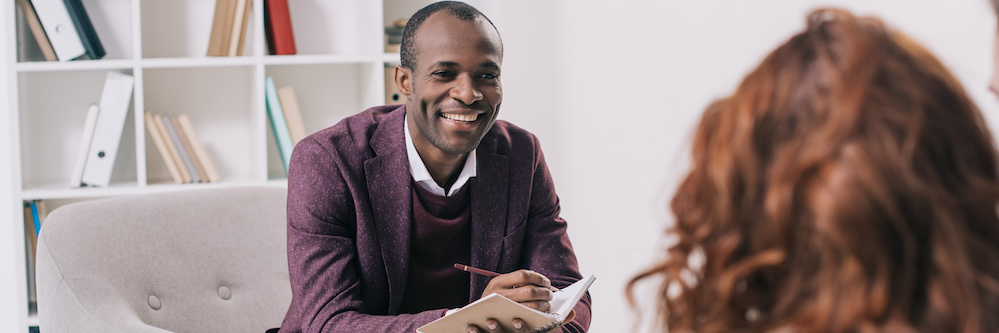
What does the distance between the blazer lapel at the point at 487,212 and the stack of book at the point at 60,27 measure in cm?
149

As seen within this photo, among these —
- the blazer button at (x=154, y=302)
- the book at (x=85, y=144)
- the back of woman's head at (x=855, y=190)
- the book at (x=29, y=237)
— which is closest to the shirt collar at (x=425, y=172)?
the blazer button at (x=154, y=302)

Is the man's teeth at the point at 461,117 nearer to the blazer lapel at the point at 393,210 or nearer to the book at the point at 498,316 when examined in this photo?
the blazer lapel at the point at 393,210

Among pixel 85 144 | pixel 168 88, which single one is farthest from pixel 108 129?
pixel 168 88

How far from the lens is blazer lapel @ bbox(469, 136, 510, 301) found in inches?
62.6

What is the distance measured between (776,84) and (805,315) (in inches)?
6.6

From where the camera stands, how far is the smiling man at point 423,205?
4.80 ft

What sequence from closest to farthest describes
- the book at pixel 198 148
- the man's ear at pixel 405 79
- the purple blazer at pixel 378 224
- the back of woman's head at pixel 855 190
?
the back of woman's head at pixel 855 190 → the purple blazer at pixel 378 224 → the man's ear at pixel 405 79 → the book at pixel 198 148

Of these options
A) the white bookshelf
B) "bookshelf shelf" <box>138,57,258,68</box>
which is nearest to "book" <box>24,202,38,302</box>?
the white bookshelf

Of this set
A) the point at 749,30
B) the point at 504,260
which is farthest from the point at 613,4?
the point at 504,260

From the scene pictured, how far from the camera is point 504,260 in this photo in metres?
1.63

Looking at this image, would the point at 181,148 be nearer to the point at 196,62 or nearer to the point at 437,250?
the point at 196,62

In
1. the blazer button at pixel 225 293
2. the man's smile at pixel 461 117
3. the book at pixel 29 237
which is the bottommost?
the book at pixel 29 237

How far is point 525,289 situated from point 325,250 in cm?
37

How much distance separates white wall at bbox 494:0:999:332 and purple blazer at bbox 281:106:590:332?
10.6 inches
